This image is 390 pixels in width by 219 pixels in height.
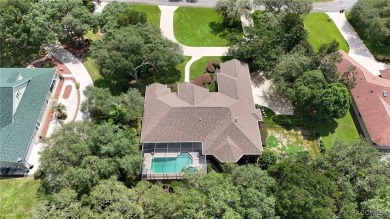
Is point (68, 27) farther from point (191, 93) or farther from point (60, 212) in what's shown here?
point (60, 212)

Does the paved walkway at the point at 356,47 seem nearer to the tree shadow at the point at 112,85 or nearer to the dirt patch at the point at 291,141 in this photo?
the dirt patch at the point at 291,141

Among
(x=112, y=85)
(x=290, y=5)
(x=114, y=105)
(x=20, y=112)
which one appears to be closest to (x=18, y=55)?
(x=20, y=112)

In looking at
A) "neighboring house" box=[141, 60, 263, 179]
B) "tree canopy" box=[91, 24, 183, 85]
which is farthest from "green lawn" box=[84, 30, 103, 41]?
"neighboring house" box=[141, 60, 263, 179]

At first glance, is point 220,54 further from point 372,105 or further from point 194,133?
point 372,105

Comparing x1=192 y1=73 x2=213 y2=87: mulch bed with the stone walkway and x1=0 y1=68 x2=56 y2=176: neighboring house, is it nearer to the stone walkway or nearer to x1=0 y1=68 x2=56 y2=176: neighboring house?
the stone walkway

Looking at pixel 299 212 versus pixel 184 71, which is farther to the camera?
pixel 184 71

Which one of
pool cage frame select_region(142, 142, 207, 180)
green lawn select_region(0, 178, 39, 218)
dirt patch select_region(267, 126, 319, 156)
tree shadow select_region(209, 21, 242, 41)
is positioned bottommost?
green lawn select_region(0, 178, 39, 218)

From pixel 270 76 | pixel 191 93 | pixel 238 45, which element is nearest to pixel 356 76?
pixel 270 76
